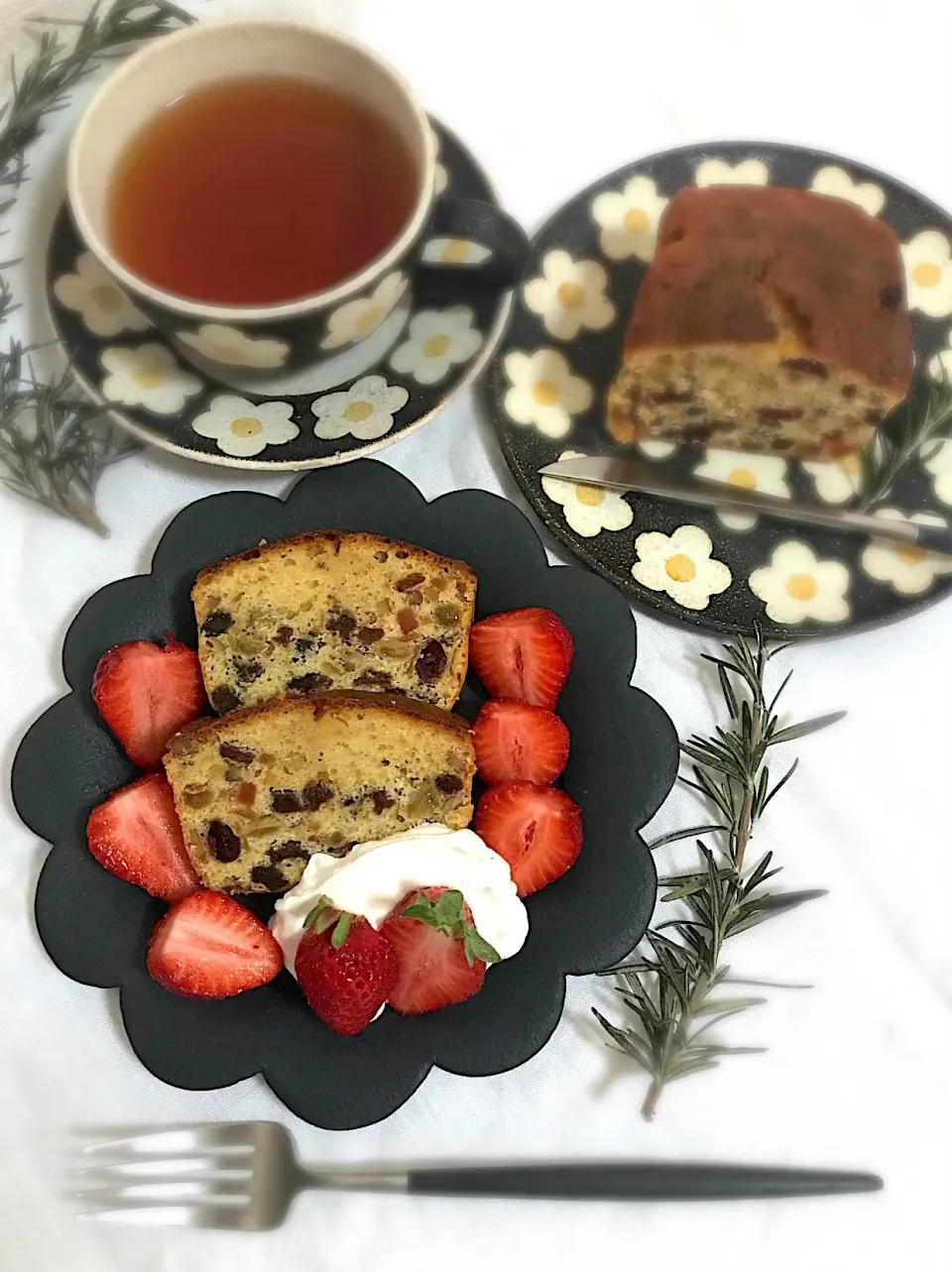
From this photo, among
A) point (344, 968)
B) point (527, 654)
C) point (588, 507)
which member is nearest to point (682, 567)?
point (588, 507)

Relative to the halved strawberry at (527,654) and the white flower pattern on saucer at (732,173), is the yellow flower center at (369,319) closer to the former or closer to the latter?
the halved strawberry at (527,654)

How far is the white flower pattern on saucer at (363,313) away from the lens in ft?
3.25

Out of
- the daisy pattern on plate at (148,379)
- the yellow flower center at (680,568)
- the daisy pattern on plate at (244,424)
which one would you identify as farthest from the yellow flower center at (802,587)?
the daisy pattern on plate at (148,379)

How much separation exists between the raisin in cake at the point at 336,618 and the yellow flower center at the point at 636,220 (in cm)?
50

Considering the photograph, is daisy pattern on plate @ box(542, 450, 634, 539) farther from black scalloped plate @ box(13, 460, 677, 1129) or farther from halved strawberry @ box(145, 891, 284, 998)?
halved strawberry @ box(145, 891, 284, 998)

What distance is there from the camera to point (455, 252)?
1.08 m

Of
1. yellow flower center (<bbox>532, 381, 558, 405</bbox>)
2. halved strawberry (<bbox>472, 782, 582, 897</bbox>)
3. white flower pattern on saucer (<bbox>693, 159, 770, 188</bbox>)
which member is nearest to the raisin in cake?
halved strawberry (<bbox>472, 782, 582, 897</bbox>)

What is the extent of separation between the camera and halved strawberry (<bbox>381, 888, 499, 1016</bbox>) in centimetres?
93

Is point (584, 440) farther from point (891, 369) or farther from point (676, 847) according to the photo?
point (676, 847)

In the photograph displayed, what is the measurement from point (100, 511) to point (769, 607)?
0.76 m

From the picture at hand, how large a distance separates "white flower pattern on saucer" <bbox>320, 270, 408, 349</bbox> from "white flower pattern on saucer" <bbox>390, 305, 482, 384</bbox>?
0.14 feet

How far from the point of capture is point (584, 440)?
1.22m

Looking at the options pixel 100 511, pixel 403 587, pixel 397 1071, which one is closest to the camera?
pixel 397 1071

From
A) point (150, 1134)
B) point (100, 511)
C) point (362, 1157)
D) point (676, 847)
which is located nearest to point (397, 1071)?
point (362, 1157)
